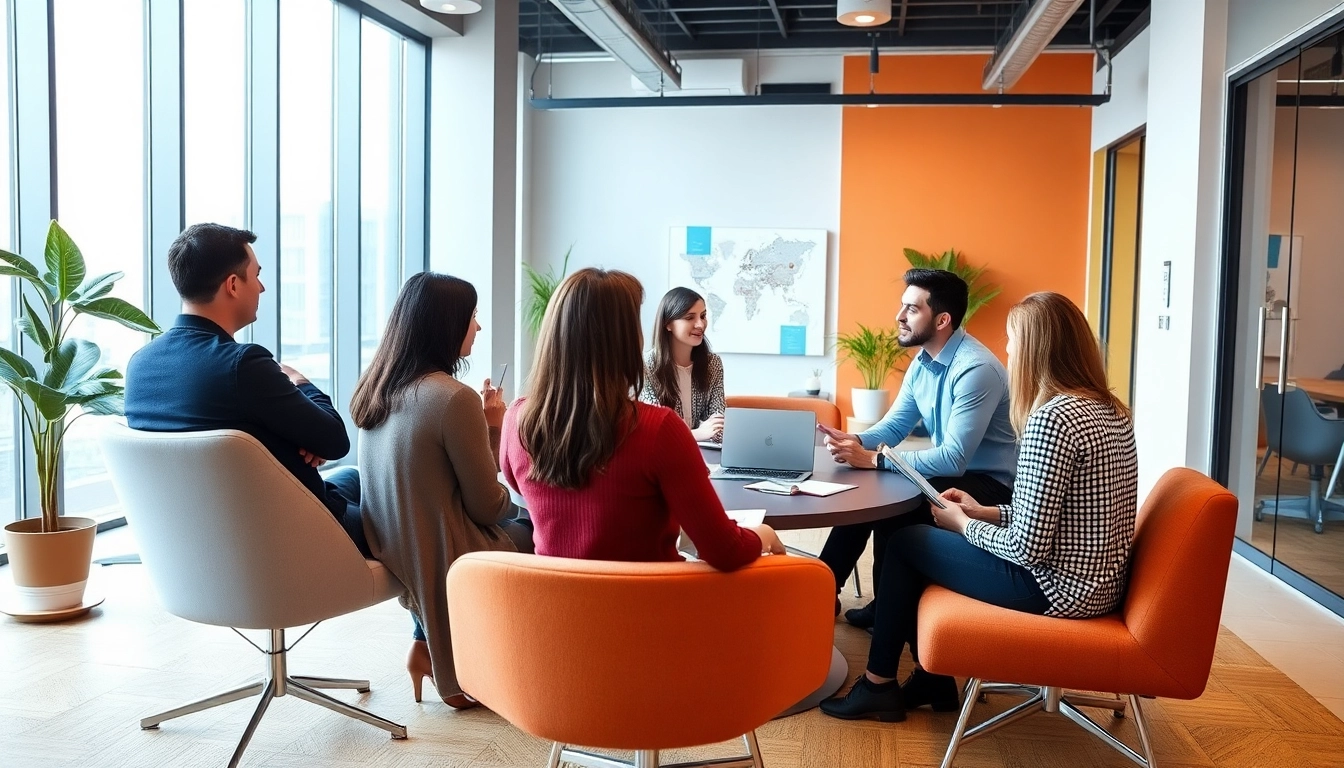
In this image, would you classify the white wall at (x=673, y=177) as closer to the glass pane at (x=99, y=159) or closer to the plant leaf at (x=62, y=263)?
the glass pane at (x=99, y=159)

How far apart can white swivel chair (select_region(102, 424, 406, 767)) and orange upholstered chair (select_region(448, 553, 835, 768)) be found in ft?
2.32

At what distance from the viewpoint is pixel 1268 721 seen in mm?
2883

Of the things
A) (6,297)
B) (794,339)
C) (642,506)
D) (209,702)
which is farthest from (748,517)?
(794,339)

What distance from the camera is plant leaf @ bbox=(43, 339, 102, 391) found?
355 centimetres

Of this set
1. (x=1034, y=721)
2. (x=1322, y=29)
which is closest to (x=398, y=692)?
(x=1034, y=721)

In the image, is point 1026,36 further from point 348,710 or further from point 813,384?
point 348,710

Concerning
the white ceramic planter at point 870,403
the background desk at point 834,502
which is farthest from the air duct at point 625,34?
the background desk at point 834,502

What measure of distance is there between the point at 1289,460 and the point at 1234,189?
136 cm

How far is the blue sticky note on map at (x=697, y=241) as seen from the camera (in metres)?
8.53

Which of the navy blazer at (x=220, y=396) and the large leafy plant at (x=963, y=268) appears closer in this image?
the navy blazer at (x=220, y=396)

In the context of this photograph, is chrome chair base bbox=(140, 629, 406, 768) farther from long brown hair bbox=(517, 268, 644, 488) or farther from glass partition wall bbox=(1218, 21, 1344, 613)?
glass partition wall bbox=(1218, 21, 1344, 613)

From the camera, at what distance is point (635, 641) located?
5.29ft

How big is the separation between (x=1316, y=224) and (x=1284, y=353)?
0.56 metres

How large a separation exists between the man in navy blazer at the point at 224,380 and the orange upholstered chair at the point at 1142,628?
61.6 inches
